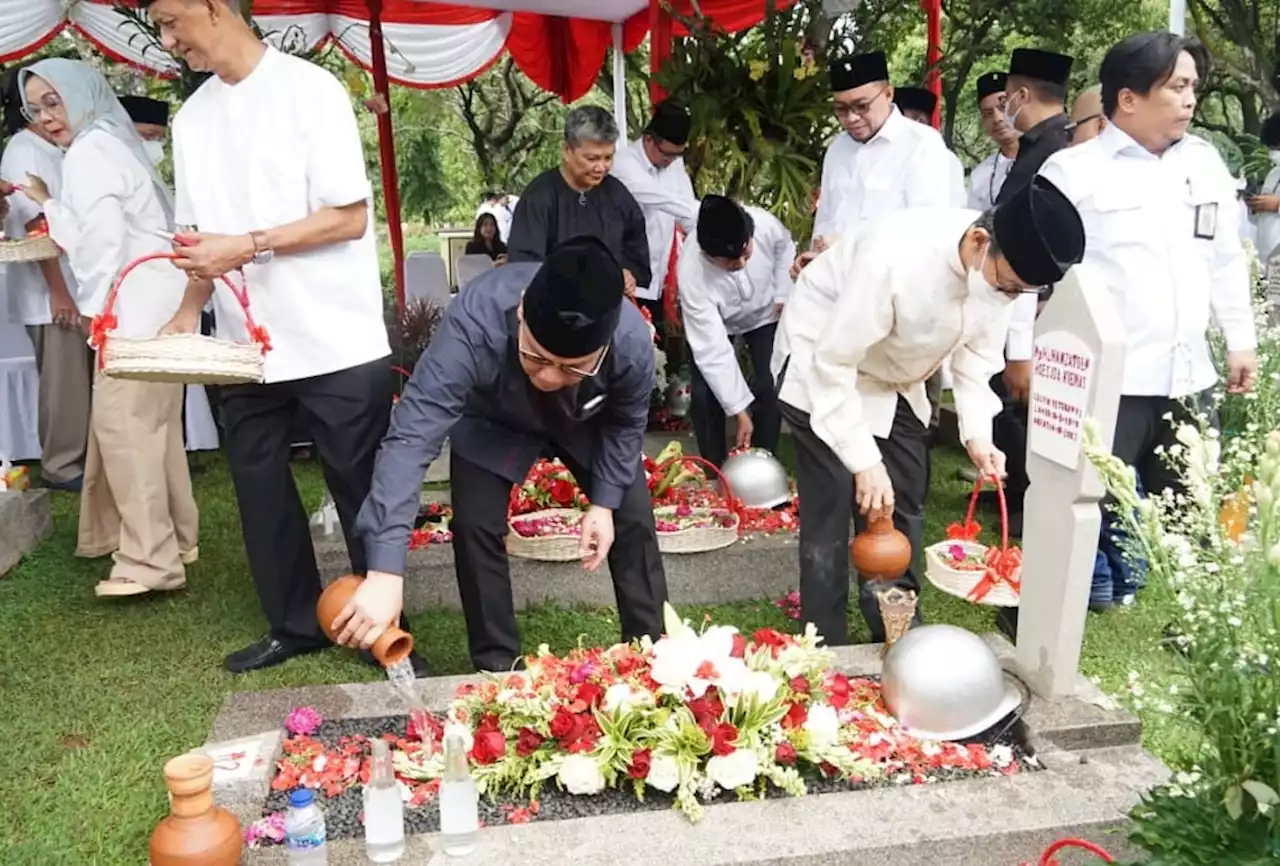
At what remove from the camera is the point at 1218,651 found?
158cm

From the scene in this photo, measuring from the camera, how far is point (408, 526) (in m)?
2.39

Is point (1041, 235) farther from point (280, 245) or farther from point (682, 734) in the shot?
point (280, 245)

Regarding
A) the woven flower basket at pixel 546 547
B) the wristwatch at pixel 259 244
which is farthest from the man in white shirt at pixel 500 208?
the wristwatch at pixel 259 244

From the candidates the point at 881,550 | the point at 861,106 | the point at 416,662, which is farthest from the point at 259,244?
the point at 861,106

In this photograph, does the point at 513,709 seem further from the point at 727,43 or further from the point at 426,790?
the point at 727,43

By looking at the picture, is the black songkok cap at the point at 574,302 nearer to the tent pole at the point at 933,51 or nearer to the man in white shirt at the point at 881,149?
the man in white shirt at the point at 881,149

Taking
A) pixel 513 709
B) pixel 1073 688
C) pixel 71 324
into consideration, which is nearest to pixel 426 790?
pixel 513 709

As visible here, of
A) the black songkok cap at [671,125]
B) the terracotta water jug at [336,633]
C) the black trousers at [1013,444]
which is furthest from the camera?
the black songkok cap at [671,125]

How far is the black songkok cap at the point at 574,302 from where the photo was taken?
89.4 inches

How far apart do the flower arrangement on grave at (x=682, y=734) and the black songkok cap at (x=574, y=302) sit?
65cm

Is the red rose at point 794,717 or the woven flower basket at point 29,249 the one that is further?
the woven flower basket at point 29,249

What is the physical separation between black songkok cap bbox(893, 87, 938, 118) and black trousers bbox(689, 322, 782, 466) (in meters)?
1.81

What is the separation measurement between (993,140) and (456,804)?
188 inches

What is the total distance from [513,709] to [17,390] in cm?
523
